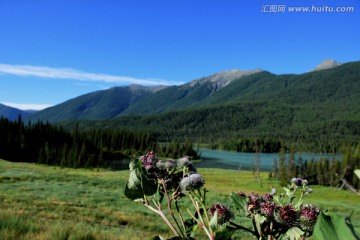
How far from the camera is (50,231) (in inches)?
295

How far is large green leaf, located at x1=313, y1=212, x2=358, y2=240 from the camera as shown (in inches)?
24.0

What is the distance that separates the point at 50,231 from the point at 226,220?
7210 millimetres

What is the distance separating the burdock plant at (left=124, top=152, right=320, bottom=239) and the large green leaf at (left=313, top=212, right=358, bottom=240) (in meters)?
0.46

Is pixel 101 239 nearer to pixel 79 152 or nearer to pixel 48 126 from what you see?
pixel 79 152

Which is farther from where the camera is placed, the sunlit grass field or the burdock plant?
the sunlit grass field

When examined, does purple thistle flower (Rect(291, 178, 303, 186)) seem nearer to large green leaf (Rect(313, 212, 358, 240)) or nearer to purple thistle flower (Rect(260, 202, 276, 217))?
purple thistle flower (Rect(260, 202, 276, 217))

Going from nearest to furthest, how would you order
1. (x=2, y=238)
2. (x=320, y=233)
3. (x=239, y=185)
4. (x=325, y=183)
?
1. (x=320, y=233)
2. (x=2, y=238)
3. (x=239, y=185)
4. (x=325, y=183)

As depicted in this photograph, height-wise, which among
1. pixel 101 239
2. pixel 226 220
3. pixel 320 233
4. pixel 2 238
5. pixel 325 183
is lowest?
pixel 325 183

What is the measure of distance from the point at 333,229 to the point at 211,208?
69cm

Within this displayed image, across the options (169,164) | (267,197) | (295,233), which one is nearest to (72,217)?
(169,164)

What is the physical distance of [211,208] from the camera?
51.1 inches

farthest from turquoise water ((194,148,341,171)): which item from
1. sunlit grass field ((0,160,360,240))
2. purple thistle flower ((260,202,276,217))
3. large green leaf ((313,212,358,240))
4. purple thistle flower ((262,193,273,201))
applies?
large green leaf ((313,212,358,240))

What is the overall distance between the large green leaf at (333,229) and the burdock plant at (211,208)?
0.46m

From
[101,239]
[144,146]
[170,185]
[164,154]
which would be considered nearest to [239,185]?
[101,239]
